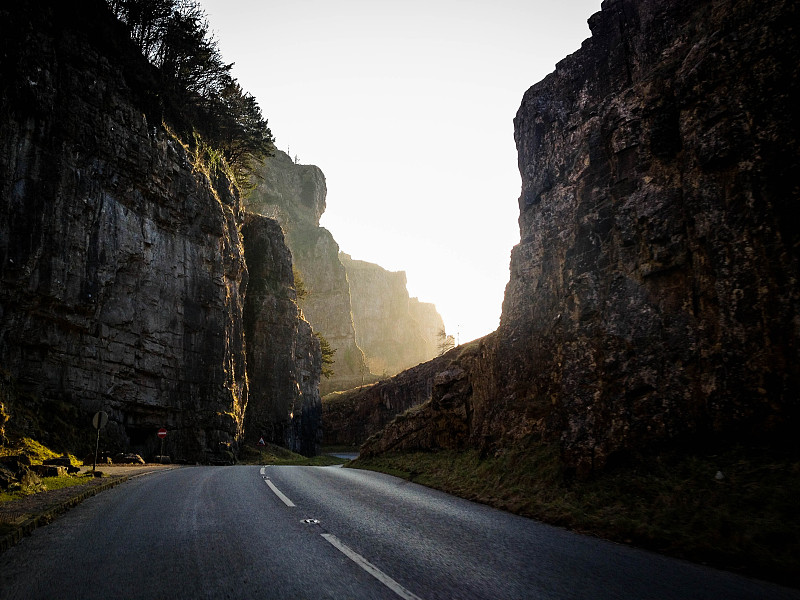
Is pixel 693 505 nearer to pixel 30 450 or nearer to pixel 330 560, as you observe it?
pixel 330 560

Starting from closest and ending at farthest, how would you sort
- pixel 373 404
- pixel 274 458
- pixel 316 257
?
1. pixel 274 458
2. pixel 373 404
3. pixel 316 257

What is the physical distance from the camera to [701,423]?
8.71 metres

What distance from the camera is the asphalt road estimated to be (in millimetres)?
4805

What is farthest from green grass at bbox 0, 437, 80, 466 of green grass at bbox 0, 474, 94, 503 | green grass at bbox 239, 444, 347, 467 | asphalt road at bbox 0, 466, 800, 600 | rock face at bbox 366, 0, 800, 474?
green grass at bbox 239, 444, 347, 467

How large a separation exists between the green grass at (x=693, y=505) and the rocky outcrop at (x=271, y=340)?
41090 mm

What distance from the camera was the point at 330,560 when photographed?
5.75m

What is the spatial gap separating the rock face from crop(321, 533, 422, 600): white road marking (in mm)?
5974

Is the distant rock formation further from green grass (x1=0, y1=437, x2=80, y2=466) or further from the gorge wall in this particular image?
green grass (x1=0, y1=437, x2=80, y2=466)

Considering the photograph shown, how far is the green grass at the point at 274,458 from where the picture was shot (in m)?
36.7

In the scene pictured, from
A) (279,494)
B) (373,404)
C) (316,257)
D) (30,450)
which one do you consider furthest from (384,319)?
(279,494)

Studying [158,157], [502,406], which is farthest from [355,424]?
[502,406]

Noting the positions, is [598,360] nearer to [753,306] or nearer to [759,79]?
[753,306]

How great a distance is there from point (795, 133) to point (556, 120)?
10503 mm

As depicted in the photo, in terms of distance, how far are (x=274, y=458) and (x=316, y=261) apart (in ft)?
252
